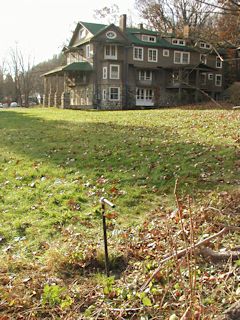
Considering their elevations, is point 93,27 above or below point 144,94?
above

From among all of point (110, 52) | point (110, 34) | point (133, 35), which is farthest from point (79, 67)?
point (133, 35)

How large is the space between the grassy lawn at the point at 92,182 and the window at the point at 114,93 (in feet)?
90.1

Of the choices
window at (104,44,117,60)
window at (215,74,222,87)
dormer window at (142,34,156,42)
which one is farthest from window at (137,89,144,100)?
window at (215,74,222,87)

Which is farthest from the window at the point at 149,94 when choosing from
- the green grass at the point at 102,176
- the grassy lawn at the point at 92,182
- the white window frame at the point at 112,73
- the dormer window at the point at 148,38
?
the grassy lawn at the point at 92,182

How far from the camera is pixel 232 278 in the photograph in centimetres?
348

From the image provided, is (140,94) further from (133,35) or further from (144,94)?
(133,35)

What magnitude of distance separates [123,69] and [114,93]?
10.2 ft

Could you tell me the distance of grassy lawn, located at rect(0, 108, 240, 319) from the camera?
5.25m

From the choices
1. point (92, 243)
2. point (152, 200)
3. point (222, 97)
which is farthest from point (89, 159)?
point (222, 97)

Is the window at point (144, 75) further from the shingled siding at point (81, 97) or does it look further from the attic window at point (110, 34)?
the shingled siding at point (81, 97)

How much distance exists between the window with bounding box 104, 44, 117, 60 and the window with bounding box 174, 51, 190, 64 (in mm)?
9102

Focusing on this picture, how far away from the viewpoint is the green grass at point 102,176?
598 centimetres

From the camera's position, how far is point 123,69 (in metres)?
39.8

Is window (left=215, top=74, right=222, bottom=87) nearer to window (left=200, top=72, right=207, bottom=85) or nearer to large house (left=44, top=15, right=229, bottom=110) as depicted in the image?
window (left=200, top=72, right=207, bottom=85)
